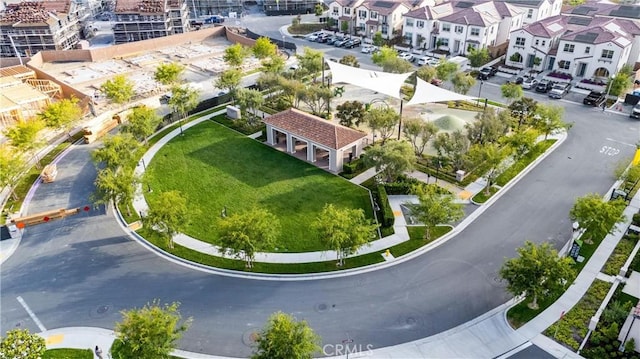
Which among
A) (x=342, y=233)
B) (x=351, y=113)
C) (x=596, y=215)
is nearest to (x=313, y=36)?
(x=351, y=113)

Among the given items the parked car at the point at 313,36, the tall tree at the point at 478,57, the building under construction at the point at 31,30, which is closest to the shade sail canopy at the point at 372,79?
the tall tree at the point at 478,57

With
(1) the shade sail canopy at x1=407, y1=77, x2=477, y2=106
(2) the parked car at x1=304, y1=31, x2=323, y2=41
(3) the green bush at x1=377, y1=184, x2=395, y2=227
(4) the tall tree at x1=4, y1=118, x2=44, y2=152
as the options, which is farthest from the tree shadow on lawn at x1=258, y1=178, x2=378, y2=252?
(2) the parked car at x1=304, y1=31, x2=323, y2=41

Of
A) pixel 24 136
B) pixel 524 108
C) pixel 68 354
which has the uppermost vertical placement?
pixel 524 108

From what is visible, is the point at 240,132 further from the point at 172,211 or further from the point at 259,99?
the point at 172,211

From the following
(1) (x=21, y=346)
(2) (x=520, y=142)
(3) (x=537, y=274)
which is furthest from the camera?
(2) (x=520, y=142)

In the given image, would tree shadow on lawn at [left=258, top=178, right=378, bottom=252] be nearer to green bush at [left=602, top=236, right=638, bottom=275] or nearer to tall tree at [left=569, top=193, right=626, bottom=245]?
tall tree at [left=569, top=193, right=626, bottom=245]

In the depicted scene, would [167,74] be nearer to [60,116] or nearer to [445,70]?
[60,116]

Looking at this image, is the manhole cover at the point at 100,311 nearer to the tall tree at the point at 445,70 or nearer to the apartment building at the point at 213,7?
the tall tree at the point at 445,70
